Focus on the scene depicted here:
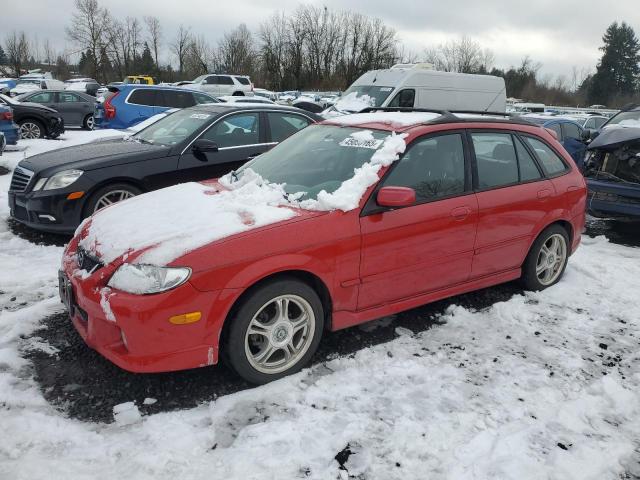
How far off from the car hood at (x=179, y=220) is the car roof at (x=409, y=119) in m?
1.04

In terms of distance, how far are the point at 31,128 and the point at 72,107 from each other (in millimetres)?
4584

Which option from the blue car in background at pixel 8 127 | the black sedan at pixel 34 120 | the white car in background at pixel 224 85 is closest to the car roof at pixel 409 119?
the blue car in background at pixel 8 127

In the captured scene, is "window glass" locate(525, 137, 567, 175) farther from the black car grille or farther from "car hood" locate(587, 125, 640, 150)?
the black car grille

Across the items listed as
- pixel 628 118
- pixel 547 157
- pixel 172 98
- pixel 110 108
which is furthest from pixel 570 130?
pixel 110 108

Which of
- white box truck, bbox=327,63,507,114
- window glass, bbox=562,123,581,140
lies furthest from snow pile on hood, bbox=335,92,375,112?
window glass, bbox=562,123,581,140

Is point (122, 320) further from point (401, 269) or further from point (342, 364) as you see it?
point (401, 269)

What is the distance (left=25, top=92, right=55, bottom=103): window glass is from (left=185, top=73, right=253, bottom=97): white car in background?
38.0 ft

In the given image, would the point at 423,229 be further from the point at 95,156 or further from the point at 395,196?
the point at 95,156

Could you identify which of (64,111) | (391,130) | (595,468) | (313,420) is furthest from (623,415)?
(64,111)

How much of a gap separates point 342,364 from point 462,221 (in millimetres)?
1440

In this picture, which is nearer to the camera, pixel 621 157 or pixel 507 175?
pixel 507 175

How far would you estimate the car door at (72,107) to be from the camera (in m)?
18.7

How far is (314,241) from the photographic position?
3262 millimetres

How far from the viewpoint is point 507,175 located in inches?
175
